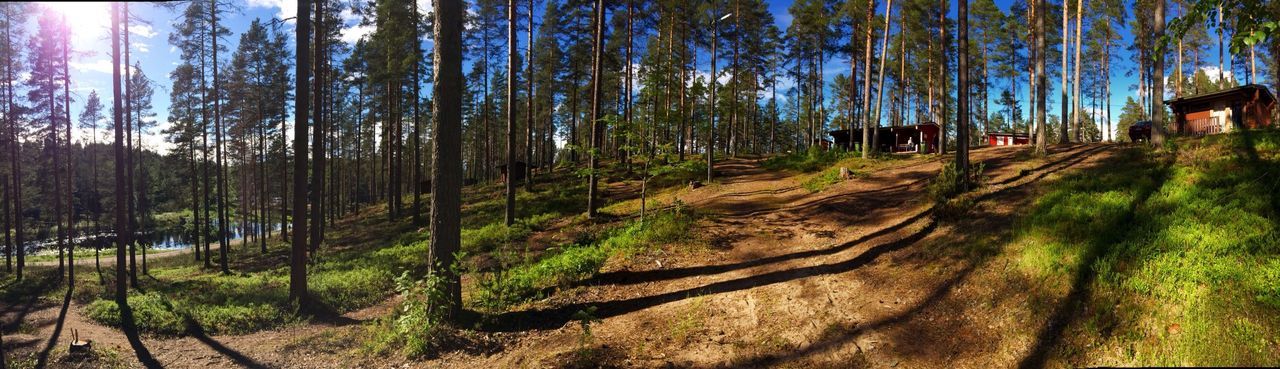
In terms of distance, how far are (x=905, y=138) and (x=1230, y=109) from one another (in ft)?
47.0

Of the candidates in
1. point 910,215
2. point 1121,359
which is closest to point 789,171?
point 910,215

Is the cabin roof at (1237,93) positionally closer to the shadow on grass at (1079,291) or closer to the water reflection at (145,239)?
the shadow on grass at (1079,291)

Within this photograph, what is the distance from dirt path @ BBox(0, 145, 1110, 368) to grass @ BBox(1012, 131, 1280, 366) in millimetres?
912

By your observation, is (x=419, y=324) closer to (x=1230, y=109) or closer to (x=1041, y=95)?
(x=1041, y=95)

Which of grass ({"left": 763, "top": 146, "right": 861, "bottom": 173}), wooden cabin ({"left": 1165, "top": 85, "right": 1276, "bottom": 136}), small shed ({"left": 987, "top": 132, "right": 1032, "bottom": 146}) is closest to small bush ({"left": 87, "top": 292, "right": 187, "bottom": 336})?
grass ({"left": 763, "top": 146, "right": 861, "bottom": 173})

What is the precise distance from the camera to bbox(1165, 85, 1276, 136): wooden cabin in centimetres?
1945

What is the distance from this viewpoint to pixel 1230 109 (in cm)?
1983

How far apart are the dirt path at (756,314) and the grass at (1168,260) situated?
912 mm

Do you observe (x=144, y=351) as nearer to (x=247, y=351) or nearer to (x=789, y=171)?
(x=247, y=351)

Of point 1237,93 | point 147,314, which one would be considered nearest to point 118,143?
point 147,314

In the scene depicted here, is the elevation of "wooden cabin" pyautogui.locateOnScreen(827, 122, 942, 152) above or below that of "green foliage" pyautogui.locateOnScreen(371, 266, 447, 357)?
above

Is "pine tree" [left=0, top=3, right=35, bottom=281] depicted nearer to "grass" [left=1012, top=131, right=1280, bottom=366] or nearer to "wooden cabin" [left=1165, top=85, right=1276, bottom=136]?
"grass" [left=1012, top=131, right=1280, bottom=366]

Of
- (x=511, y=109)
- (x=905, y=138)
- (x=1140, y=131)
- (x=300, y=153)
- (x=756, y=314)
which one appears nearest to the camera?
(x=756, y=314)

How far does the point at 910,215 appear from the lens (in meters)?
11.1
